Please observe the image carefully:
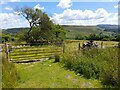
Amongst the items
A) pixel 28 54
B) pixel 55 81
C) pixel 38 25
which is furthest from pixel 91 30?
pixel 55 81

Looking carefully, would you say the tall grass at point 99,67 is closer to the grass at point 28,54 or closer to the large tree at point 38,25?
the grass at point 28,54

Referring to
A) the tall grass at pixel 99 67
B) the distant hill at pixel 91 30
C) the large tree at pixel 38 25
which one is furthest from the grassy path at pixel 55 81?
the large tree at pixel 38 25

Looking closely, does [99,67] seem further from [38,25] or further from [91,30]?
[91,30]

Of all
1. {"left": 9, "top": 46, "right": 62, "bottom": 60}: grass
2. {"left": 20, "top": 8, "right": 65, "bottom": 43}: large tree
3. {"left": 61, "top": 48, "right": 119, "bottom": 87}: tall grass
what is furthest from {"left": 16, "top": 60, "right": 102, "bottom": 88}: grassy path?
{"left": 20, "top": 8, "right": 65, "bottom": 43}: large tree

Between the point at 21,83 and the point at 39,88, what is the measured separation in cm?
78

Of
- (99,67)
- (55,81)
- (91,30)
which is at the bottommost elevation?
(91,30)

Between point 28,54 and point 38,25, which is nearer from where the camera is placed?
point 28,54

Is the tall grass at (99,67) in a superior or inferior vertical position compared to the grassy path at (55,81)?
superior

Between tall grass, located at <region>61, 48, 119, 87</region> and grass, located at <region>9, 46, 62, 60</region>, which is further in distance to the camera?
grass, located at <region>9, 46, 62, 60</region>

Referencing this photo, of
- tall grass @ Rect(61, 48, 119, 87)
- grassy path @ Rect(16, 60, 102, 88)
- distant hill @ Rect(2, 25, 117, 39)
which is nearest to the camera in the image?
tall grass @ Rect(61, 48, 119, 87)

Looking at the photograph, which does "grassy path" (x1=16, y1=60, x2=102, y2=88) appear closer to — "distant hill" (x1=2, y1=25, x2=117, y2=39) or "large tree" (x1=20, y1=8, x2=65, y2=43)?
"distant hill" (x1=2, y1=25, x2=117, y2=39)

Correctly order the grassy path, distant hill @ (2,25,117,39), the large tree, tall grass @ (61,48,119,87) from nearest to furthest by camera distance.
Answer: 1. tall grass @ (61,48,119,87)
2. the grassy path
3. distant hill @ (2,25,117,39)
4. the large tree

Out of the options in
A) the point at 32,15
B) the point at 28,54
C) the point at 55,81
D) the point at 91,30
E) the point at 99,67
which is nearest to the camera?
the point at 55,81

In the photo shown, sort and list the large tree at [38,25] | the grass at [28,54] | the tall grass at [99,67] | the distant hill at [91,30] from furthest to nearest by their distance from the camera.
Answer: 1. the large tree at [38,25]
2. the distant hill at [91,30]
3. the grass at [28,54]
4. the tall grass at [99,67]
